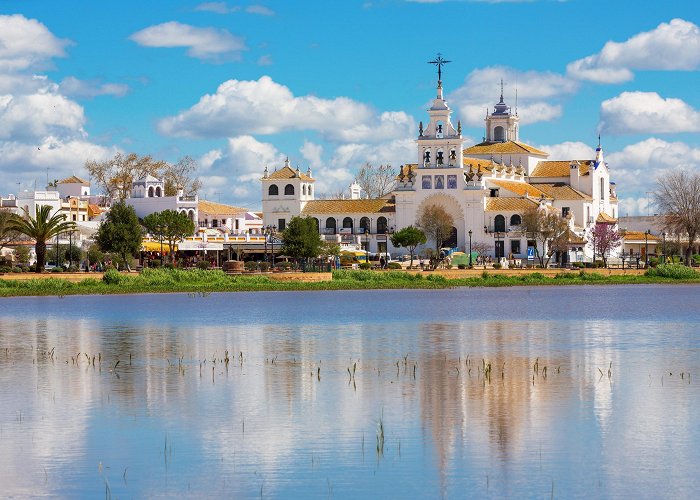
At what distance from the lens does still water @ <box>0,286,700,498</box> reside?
16.5 meters

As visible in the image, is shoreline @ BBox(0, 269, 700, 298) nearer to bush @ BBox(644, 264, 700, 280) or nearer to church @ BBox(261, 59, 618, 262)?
bush @ BBox(644, 264, 700, 280)

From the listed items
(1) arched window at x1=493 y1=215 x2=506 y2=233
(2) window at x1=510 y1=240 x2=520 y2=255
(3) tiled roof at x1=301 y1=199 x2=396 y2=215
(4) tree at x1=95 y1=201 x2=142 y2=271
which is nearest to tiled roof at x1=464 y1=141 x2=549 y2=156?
(3) tiled roof at x1=301 y1=199 x2=396 y2=215

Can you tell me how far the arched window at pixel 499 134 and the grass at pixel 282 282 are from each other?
5085cm

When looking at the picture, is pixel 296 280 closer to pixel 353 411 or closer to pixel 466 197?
pixel 466 197

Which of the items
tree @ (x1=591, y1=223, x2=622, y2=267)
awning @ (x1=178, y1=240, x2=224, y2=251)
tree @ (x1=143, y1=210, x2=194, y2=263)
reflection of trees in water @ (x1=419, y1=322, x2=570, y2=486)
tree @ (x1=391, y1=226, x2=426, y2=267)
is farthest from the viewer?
tree @ (x1=391, y1=226, x2=426, y2=267)

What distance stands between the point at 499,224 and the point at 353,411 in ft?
308

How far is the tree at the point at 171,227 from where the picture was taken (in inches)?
3652

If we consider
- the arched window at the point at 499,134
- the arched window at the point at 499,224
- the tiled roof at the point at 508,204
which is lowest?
the arched window at the point at 499,224

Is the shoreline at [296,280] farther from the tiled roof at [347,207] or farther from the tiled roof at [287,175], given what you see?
the tiled roof at [287,175]

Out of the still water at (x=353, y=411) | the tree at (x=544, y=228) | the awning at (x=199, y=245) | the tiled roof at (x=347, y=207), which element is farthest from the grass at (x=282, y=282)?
the tiled roof at (x=347, y=207)

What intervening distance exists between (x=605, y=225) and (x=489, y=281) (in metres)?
42.9

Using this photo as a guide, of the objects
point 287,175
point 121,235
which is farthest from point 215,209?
point 121,235

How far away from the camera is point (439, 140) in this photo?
118 m

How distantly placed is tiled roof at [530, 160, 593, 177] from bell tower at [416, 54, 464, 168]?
518 inches
